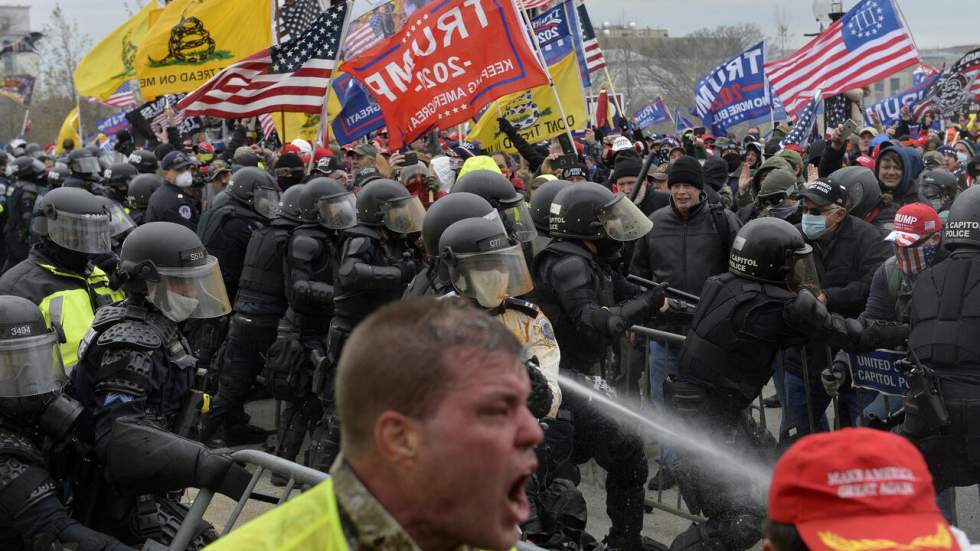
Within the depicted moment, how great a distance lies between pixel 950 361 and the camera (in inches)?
209

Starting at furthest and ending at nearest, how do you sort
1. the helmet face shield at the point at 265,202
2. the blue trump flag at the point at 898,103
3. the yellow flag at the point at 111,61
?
the blue trump flag at the point at 898,103
the yellow flag at the point at 111,61
the helmet face shield at the point at 265,202

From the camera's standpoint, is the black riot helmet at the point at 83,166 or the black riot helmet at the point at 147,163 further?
the black riot helmet at the point at 147,163

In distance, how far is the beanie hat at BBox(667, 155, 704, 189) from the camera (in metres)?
7.87

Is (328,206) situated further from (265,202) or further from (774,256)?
(774,256)

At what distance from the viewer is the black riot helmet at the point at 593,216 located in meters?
6.47

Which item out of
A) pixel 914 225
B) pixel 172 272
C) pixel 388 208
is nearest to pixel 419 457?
pixel 172 272

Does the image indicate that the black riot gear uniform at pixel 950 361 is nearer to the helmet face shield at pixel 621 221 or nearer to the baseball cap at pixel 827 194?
the helmet face shield at pixel 621 221

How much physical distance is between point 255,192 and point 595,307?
4.28 metres

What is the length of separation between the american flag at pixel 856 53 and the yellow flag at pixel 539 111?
2618 millimetres

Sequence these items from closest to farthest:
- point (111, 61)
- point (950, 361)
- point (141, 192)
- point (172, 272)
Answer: point (172, 272) → point (950, 361) → point (141, 192) → point (111, 61)

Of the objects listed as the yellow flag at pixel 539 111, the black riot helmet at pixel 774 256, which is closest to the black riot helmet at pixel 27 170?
the yellow flag at pixel 539 111

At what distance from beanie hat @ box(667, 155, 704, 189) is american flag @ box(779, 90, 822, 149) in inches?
217

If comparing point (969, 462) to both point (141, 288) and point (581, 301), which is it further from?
point (141, 288)

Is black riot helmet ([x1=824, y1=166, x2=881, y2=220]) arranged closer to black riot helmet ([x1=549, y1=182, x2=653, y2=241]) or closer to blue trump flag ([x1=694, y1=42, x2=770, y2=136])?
black riot helmet ([x1=549, y1=182, x2=653, y2=241])
